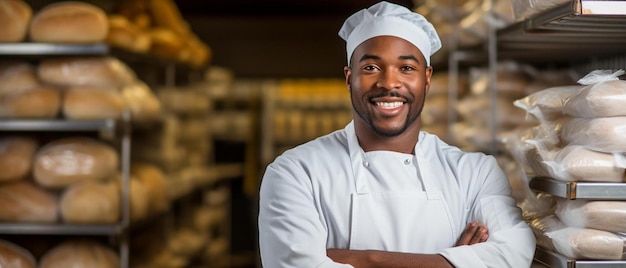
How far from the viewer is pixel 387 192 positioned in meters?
1.97

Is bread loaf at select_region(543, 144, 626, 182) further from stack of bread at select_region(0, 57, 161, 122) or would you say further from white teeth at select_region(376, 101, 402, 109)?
stack of bread at select_region(0, 57, 161, 122)

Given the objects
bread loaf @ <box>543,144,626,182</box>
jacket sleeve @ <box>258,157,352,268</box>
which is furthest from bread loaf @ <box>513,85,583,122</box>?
jacket sleeve @ <box>258,157,352,268</box>

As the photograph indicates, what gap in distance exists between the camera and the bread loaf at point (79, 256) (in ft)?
11.0

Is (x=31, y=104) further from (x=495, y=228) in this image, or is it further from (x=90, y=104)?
(x=495, y=228)

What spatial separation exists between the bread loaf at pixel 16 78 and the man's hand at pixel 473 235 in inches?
86.5

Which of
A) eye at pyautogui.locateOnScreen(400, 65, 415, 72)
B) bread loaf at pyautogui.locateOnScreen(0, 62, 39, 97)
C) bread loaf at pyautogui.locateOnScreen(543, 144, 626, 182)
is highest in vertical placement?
eye at pyautogui.locateOnScreen(400, 65, 415, 72)

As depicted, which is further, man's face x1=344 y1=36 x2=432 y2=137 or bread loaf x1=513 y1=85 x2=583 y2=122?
bread loaf x1=513 y1=85 x2=583 y2=122

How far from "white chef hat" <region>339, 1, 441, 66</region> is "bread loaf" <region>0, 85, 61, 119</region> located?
181 centimetres

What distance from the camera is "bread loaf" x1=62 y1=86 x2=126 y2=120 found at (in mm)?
3412

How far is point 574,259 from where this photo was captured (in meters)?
1.88

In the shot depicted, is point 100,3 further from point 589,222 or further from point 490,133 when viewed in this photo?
point 589,222

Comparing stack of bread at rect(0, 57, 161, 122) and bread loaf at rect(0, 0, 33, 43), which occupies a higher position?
bread loaf at rect(0, 0, 33, 43)

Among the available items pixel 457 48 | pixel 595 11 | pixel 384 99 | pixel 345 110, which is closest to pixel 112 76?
pixel 457 48

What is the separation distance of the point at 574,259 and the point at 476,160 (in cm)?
34
